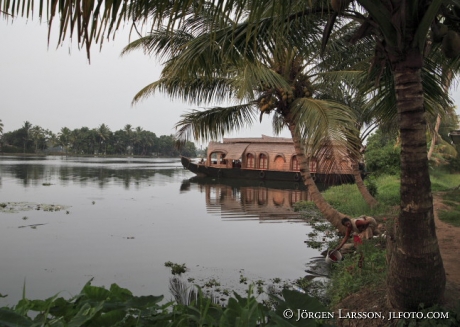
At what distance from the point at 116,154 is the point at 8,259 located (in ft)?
316

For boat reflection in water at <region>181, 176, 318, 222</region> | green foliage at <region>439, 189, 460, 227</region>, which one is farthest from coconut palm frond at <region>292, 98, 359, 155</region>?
boat reflection in water at <region>181, 176, 318, 222</region>

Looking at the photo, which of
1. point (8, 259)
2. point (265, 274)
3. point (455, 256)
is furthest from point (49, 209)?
point (455, 256)

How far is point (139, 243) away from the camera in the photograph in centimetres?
888

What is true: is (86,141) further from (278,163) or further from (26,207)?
(26,207)

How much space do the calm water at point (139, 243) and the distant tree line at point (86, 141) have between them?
6743 cm

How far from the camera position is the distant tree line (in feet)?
268

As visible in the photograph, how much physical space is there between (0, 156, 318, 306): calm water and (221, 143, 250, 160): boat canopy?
13430 mm

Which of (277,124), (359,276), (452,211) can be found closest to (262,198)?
(277,124)

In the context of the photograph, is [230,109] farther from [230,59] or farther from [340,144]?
[230,59]

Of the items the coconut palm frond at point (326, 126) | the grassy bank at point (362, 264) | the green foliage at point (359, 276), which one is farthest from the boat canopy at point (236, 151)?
the green foliage at point (359, 276)

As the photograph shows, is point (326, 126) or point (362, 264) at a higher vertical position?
point (326, 126)

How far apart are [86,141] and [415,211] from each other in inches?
3749

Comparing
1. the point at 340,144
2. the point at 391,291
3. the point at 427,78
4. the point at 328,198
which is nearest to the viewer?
the point at 391,291

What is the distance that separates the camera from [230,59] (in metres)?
4.37
